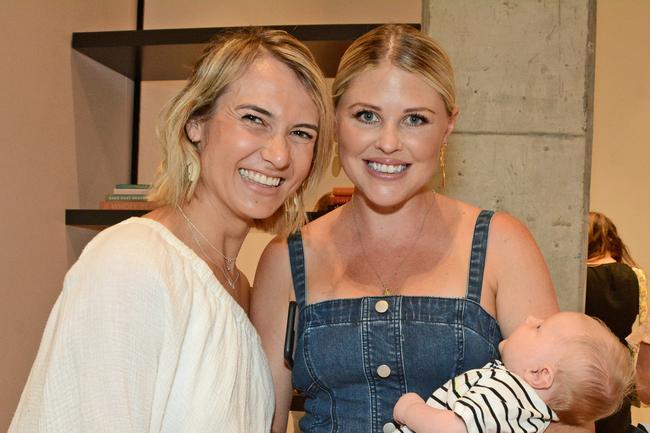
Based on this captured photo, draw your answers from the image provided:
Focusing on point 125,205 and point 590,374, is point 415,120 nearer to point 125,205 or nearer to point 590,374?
point 590,374

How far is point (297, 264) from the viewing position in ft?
7.39

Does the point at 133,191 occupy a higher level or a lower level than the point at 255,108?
lower

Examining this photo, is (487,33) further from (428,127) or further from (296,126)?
(296,126)

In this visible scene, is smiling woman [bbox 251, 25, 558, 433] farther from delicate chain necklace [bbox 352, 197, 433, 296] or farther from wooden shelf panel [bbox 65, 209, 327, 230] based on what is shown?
wooden shelf panel [bbox 65, 209, 327, 230]

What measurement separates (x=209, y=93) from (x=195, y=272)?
1.46ft

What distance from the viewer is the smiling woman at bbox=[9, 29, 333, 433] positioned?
163cm

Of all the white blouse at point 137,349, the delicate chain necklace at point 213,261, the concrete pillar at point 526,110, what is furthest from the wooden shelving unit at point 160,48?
the white blouse at point 137,349

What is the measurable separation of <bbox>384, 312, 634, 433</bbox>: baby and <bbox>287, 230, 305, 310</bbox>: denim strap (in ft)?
1.46

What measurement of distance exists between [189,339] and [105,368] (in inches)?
9.3

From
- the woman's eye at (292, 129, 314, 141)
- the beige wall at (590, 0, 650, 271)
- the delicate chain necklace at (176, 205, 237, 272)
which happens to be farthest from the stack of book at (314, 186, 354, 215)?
the beige wall at (590, 0, 650, 271)

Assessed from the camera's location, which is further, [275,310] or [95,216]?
Answer: [95,216]

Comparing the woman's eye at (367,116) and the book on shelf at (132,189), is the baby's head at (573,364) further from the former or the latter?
the book on shelf at (132,189)

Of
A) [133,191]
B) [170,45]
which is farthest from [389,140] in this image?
[133,191]

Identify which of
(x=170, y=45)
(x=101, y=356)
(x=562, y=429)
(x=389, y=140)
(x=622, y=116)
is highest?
(x=170, y=45)
